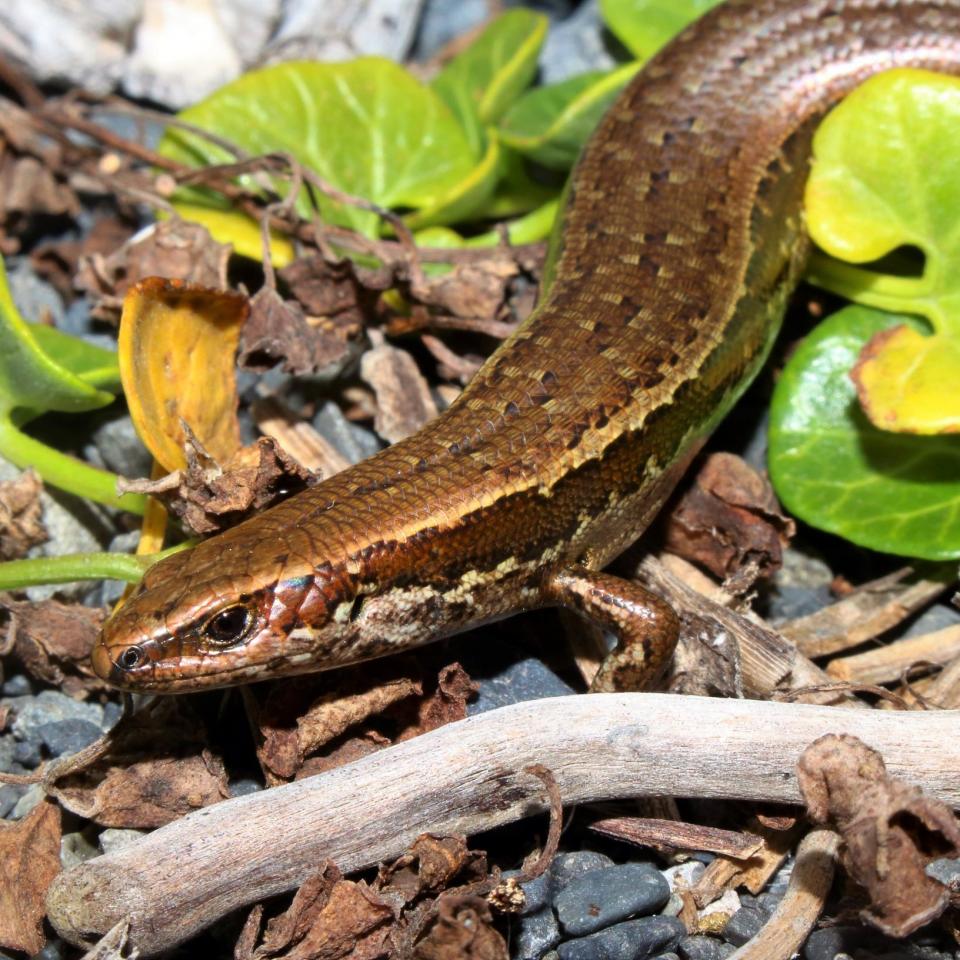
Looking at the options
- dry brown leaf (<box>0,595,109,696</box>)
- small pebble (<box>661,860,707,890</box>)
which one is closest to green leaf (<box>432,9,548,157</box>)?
dry brown leaf (<box>0,595,109,696</box>)

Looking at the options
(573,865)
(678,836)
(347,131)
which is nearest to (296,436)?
(347,131)

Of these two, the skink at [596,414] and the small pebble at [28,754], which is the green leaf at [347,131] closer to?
the skink at [596,414]

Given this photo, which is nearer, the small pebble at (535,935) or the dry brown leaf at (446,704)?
the small pebble at (535,935)

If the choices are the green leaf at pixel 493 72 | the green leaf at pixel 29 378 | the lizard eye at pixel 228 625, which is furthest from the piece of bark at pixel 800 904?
the green leaf at pixel 493 72

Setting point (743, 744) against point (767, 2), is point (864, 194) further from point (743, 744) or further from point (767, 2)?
point (743, 744)

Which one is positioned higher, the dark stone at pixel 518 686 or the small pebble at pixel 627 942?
the dark stone at pixel 518 686
